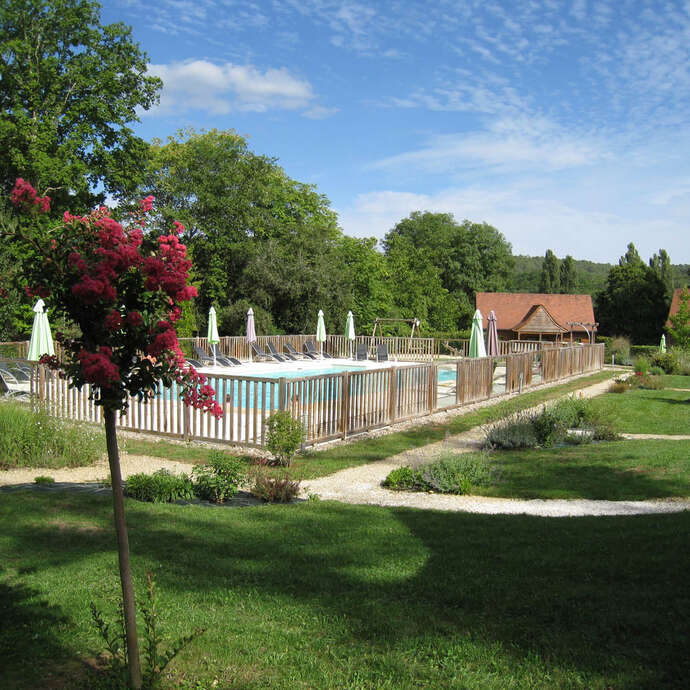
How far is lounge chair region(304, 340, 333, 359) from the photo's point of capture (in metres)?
29.6

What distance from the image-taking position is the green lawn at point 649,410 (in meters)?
13.0

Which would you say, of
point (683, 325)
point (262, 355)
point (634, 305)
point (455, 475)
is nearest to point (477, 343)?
point (262, 355)

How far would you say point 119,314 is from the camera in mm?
2703

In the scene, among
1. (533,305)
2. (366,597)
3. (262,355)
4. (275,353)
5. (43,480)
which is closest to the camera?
(366,597)

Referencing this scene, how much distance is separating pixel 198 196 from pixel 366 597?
35.4 meters

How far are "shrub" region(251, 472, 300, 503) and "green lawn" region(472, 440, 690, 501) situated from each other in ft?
7.72

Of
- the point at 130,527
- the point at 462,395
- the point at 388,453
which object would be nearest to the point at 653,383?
the point at 462,395

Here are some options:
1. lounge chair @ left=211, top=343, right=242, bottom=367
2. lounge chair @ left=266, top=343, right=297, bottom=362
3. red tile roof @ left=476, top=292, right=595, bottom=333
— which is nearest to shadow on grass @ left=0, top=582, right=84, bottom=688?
lounge chair @ left=211, top=343, right=242, bottom=367

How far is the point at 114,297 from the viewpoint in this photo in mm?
2604

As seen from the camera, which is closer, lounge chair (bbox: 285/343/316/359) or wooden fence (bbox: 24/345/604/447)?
wooden fence (bbox: 24/345/604/447)

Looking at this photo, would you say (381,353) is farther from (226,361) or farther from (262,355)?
(226,361)

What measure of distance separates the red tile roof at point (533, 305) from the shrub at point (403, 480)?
40699 mm

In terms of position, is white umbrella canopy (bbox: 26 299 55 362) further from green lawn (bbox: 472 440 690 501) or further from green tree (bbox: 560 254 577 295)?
green tree (bbox: 560 254 577 295)

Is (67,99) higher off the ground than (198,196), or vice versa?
(67,99)
